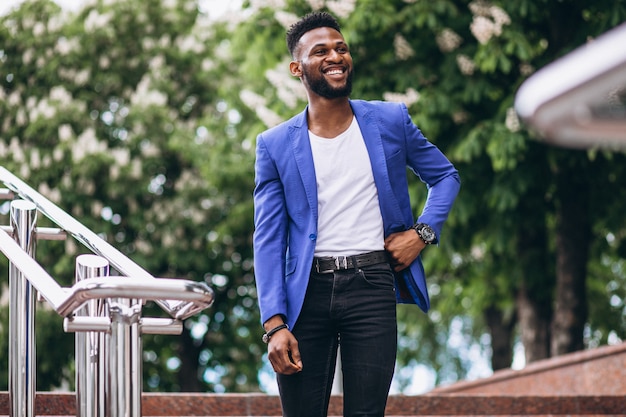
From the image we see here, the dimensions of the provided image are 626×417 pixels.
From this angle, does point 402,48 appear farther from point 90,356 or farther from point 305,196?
point 90,356

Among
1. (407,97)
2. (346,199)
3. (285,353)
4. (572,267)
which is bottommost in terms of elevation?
(285,353)

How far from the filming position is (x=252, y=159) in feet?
44.5

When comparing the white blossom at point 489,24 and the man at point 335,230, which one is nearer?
the man at point 335,230

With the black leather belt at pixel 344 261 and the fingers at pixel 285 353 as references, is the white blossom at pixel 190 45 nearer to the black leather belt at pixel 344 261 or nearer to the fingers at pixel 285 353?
the black leather belt at pixel 344 261

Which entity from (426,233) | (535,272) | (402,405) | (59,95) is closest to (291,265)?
(426,233)

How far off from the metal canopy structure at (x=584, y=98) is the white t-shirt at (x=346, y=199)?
256cm

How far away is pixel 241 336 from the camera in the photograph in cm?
1683

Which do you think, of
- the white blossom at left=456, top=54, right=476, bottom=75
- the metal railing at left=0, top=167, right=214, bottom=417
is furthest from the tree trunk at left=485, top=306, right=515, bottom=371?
the metal railing at left=0, top=167, right=214, bottom=417

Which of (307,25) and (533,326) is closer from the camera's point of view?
(307,25)

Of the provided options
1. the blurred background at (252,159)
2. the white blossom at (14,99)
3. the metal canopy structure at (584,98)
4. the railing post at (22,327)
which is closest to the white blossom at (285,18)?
the blurred background at (252,159)

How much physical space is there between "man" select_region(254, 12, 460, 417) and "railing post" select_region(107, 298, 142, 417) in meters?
0.58

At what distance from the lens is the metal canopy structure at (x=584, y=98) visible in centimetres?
85

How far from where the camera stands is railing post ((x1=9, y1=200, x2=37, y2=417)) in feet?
12.8

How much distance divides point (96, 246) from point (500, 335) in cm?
1254
